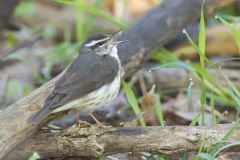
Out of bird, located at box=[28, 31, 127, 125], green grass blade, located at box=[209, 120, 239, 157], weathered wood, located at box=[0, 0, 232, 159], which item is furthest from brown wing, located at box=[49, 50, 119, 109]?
green grass blade, located at box=[209, 120, 239, 157]

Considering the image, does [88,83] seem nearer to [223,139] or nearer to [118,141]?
[118,141]

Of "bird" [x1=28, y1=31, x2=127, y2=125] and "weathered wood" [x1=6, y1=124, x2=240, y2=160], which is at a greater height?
"bird" [x1=28, y1=31, x2=127, y2=125]

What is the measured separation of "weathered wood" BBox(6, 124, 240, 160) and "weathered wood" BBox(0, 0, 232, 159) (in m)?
0.13

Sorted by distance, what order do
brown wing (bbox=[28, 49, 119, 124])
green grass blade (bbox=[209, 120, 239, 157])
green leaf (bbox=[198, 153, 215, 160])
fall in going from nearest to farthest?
green leaf (bbox=[198, 153, 215, 160])
green grass blade (bbox=[209, 120, 239, 157])
brown wing (bbox=[28, 49, 119, 124])

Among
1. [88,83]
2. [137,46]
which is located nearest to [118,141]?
[88,83]

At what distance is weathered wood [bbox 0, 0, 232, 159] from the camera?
4.29 meters

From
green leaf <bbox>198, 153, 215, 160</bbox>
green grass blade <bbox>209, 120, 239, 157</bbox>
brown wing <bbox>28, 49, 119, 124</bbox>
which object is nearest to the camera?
green leaf <bbox>198, 153, 215, 160</bbox>

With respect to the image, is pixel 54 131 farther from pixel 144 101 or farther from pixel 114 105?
pixel 114 105

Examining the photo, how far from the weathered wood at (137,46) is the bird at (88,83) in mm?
139

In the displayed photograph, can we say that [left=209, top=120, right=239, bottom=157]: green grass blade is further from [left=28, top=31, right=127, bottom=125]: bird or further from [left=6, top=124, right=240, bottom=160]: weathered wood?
[left=28, top=31, right=127, bottom=125]: bird

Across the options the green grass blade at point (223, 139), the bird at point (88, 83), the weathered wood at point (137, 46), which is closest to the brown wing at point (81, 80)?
the bird at point (88, 83)

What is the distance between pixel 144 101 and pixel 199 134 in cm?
129

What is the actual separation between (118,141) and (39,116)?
538 mm

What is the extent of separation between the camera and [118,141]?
4293 mm
